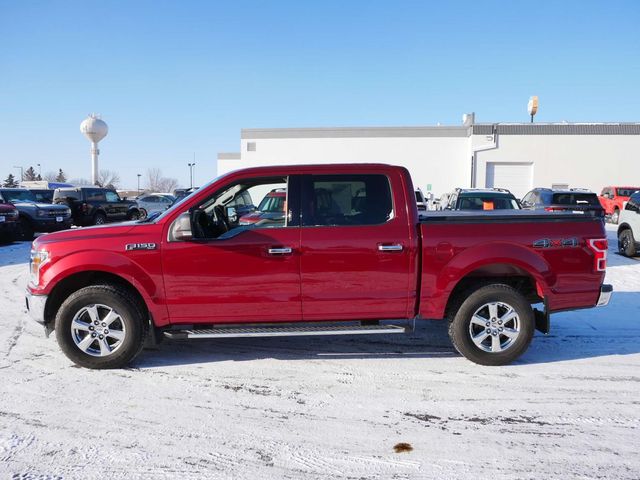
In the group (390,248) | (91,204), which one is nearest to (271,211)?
(390,248)

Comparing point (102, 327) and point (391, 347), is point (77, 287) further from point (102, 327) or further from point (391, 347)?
point (391, 347)

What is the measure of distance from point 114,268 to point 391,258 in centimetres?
253

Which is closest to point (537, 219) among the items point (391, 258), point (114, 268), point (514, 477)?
point (391, 258)

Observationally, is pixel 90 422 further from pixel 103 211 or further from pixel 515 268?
pixel 103 211

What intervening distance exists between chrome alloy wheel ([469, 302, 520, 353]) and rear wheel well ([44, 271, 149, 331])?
10.3ft

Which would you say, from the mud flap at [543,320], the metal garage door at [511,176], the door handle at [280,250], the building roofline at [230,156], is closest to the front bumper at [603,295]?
the mud flap at [543,320]

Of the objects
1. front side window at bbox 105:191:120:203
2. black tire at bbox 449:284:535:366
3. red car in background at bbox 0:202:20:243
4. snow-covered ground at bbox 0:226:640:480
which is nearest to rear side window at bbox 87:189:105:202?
front side window at bbox 105:191:120:203

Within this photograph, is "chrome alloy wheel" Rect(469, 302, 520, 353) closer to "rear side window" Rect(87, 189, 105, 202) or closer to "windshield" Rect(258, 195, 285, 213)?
"windshield" Rect(258, 195, 285, 213)

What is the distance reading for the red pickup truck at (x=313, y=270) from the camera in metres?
4.61

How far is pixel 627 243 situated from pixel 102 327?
1200cm

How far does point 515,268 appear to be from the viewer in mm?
4832

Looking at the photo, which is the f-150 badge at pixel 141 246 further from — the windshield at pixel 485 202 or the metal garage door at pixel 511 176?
the metal garage door at pixel 511 176

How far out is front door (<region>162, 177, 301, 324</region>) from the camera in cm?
459

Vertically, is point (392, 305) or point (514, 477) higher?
point (392, 305)
